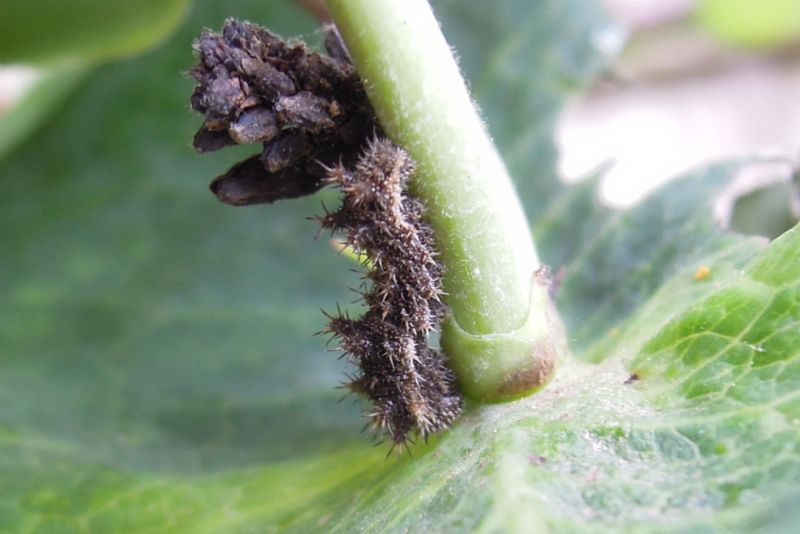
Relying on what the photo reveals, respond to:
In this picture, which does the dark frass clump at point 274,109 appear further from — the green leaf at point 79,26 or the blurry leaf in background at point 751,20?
the blurry leaf in background at point 751,20

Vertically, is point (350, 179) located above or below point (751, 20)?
below

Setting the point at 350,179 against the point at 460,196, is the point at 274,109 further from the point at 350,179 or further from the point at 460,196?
the point at 460,196

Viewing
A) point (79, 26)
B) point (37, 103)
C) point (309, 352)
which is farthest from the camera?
point (37, 103)

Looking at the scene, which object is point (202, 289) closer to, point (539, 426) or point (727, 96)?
point (539, 426)

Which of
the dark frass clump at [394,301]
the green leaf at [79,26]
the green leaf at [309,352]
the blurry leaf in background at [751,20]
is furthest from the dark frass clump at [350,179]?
the blurry leaf in background at [751,20]

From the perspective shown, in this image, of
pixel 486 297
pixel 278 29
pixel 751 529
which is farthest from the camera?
pixel 278 29

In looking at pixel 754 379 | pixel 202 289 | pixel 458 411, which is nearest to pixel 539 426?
pixel 458 411

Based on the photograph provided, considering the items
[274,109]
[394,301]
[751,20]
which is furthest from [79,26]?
[751,20]
